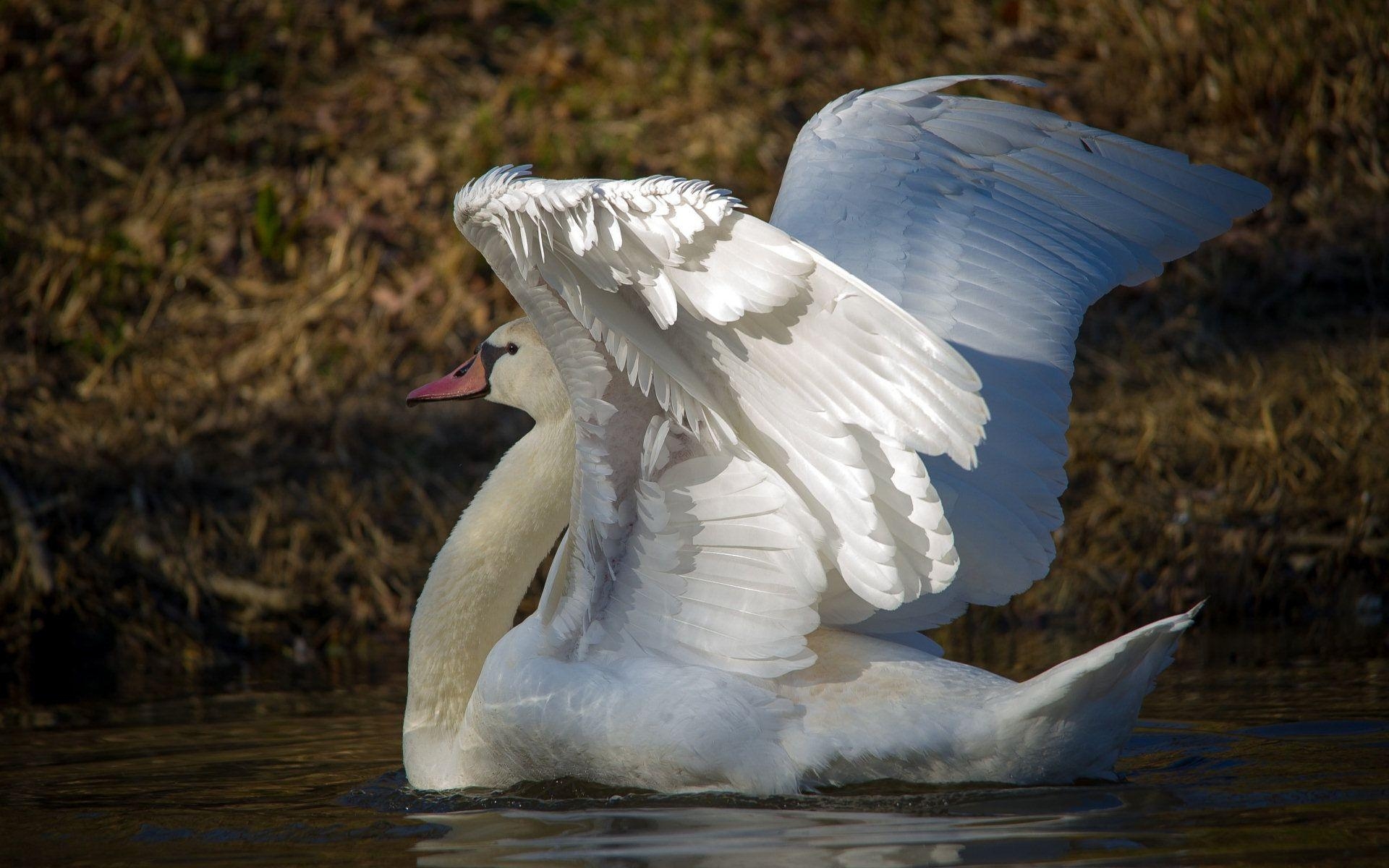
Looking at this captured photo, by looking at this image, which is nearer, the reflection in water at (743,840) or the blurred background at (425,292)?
the reflection in water at (743,840)

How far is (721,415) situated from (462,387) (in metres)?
1.26

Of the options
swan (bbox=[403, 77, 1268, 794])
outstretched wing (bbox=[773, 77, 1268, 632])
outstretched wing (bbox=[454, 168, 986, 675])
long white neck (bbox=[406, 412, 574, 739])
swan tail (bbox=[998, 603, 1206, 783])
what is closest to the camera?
outstretched wing (bbox=[454, 168, 986, 675])

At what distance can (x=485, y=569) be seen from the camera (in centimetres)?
424

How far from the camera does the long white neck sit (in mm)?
4207

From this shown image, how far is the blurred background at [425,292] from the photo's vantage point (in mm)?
6316

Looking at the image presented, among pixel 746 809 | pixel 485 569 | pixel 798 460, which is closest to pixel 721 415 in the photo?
pixel 798 460

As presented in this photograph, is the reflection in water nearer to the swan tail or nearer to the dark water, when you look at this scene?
Answer: the dark water

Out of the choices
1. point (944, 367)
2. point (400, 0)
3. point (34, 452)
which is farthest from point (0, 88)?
point (944, 367)

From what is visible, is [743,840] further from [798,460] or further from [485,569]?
[485,569]

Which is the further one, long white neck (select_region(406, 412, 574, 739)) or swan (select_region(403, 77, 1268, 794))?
long white neck (select_region(406, 412, 574, 739))

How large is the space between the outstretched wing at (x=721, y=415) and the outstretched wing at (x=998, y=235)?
0.41 metres

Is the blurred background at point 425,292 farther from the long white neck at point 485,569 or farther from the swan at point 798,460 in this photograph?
the long white neck at point 485,569

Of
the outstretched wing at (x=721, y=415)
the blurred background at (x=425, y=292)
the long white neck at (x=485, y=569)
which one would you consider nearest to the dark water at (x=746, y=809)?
the long white neck at (x=485, y=569)

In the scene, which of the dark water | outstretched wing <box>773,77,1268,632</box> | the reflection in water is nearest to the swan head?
outstretched wing <box>773,77,1268,632</box>
